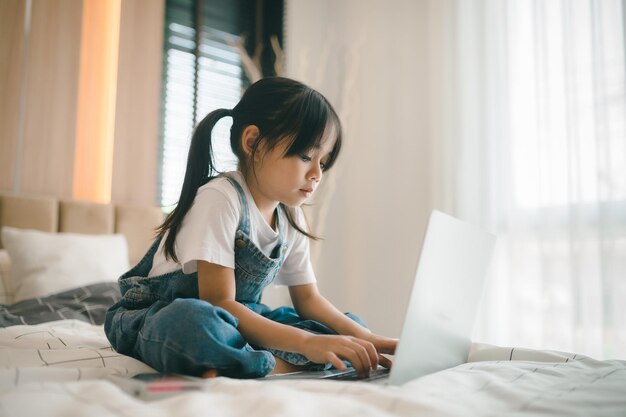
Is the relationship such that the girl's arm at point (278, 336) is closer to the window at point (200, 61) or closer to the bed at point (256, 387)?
the bed at point (256, 387)

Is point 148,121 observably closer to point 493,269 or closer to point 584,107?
point 493,269

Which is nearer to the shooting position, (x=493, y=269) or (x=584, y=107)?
(x=584, y=107)

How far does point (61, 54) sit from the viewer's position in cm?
226

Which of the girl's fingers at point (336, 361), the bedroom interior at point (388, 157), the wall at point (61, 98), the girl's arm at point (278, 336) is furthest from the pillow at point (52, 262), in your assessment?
the girl's fingers at point (336, 361)

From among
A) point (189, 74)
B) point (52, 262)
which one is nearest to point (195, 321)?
point (52, 262)

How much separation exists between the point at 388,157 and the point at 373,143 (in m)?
0.15

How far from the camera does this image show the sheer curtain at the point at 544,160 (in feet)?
5.82

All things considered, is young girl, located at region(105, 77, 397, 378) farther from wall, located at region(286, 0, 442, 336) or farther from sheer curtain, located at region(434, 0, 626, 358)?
wall, located at region(286, 0, 442, 336)

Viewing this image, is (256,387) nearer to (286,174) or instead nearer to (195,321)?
(195,321)

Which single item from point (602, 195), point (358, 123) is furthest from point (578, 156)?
point (358, 123)

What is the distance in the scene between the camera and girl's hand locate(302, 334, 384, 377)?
0.76 meters

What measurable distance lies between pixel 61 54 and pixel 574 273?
2350 mm

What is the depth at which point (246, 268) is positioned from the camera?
3.47 feet

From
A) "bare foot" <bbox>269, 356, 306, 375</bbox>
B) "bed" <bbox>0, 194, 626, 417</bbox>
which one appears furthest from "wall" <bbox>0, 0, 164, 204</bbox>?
"bare foot" <bbox>269, 356, 306, 375</bbox>
